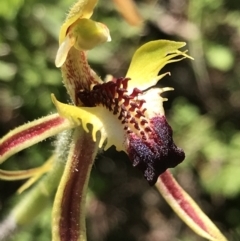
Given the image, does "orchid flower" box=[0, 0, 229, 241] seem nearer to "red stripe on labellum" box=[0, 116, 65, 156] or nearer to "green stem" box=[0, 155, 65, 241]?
"red stripe on labellum" box=[0, 116, 65, 156]

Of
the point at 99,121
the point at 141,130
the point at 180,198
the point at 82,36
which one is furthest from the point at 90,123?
the point at 180,198

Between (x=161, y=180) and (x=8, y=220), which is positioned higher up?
(x=161, y=180)

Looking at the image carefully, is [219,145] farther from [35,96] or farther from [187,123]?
[35,96]

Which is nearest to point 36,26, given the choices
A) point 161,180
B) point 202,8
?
point 202,8

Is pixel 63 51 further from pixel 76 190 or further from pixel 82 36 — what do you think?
pixel 76 190

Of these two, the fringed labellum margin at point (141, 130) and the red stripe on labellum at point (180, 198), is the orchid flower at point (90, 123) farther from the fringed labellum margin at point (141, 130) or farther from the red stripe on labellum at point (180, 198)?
the red stripe on labellum at point (180, 198)

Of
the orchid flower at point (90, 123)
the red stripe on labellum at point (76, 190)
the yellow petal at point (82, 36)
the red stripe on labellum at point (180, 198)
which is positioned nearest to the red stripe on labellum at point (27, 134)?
the orchid flower at point (90, 123)

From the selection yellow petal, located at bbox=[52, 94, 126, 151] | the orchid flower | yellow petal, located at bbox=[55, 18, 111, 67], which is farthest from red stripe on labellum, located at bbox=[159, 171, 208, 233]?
yellow petal, located at bbox=[55, 18, 111, 67]
